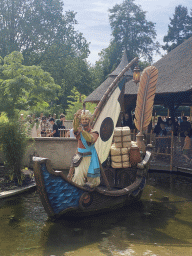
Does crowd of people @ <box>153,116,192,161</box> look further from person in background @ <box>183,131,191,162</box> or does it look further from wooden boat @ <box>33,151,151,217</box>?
wooden boat @ <box>33,151,151,217</box>

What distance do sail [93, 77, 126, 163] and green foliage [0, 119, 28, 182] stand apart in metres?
3.07

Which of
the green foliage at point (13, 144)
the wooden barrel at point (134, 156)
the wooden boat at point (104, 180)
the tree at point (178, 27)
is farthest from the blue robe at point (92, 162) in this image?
the tree at point (178, 27)

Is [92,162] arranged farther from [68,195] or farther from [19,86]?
[19,86]

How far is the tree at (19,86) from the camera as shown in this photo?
17.8 meters

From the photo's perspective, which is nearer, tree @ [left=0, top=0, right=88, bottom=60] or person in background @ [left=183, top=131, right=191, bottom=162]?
person in background @ [left=183, top=131, right=191, bottom=162]

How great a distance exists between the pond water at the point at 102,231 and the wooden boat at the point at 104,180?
15.7 inches

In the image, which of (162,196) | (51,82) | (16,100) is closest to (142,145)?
(162,196)

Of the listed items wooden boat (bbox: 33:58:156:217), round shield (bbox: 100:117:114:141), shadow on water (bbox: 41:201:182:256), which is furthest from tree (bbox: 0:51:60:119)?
shadow on water (bbox: 41:201:182:256)

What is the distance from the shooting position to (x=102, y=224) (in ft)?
24.3

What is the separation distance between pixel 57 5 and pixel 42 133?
1020 inches

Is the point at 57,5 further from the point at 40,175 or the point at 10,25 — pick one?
the point at 40,175

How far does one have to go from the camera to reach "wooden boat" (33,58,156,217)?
6672 mm

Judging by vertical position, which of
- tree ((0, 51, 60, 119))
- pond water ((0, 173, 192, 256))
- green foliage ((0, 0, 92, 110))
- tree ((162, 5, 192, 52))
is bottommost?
pond water ((0, 173, 192, 256))

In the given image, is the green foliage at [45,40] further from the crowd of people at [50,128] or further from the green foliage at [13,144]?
the green foliage at [13,144]
